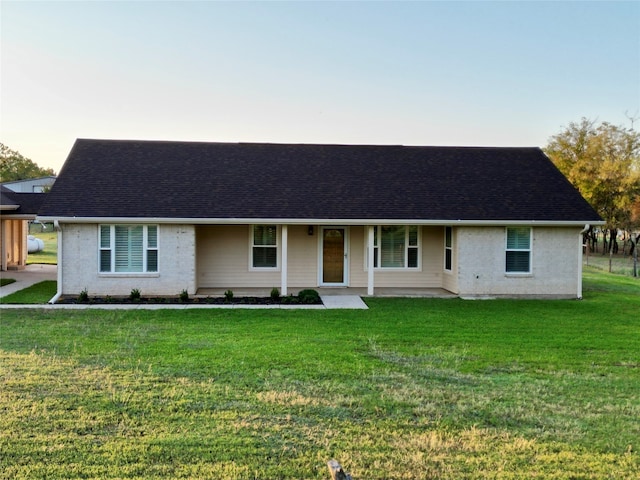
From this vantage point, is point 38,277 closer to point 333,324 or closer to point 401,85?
point 333,324

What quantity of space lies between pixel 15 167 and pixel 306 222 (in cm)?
7197

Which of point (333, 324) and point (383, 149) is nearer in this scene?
point (333, 324)

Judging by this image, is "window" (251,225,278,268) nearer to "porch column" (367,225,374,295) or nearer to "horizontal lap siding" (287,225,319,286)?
"horizontal lap siding" (287,225,319,286)

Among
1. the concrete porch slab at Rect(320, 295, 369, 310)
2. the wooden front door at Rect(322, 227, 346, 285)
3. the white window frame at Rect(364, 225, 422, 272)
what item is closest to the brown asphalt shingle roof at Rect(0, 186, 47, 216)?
the wooden front door at Rect(322, 227, 346, 285)

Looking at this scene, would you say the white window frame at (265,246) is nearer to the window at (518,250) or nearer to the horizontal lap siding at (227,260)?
the horizontal lap siding at (227,260)

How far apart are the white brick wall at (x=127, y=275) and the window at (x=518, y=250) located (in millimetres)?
9073

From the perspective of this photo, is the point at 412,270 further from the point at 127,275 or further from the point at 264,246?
the point at 127,275

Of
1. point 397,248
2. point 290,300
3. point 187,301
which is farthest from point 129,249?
point 397,248

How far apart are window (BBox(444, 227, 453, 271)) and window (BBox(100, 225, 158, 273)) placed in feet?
28.5

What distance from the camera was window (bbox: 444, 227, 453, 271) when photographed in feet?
48.8

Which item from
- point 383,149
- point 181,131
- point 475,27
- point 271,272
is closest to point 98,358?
point 271,272

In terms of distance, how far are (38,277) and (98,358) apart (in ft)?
41.9

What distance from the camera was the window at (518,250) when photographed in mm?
14094

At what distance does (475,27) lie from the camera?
16328 mm
